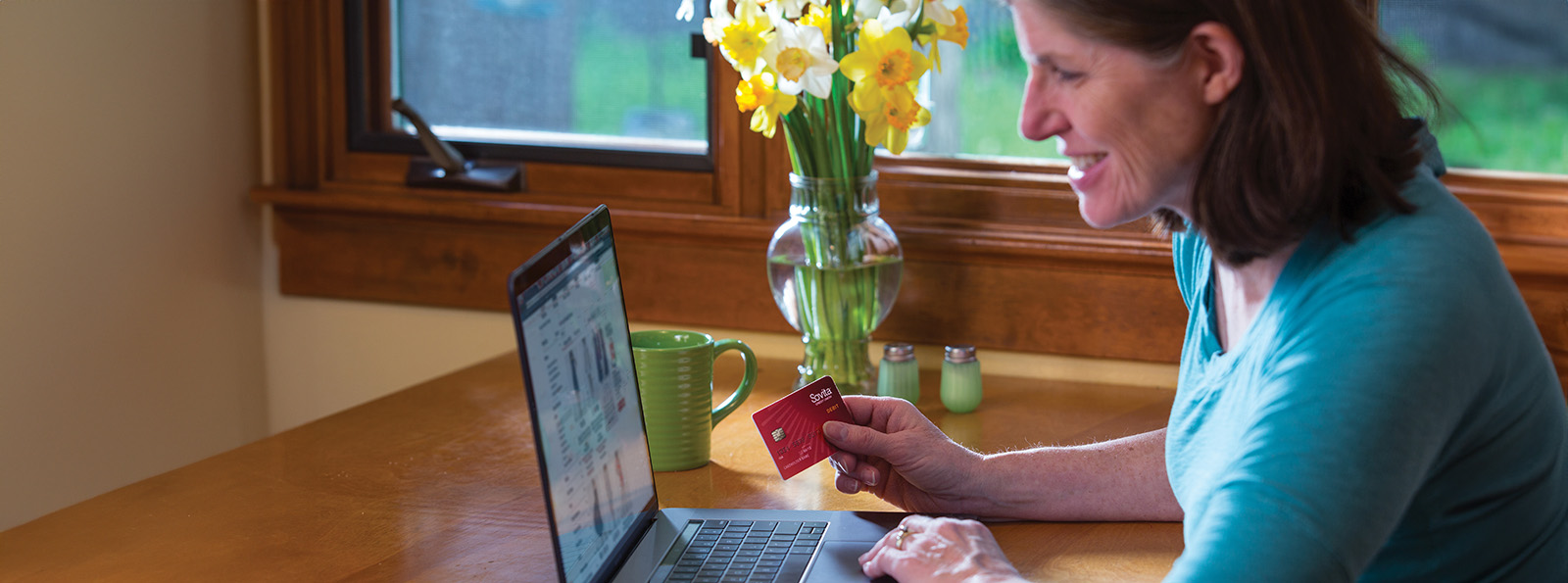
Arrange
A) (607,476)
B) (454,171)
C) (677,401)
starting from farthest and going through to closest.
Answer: (454,171) < (677,401) < (607,476)

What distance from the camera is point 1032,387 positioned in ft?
5.90

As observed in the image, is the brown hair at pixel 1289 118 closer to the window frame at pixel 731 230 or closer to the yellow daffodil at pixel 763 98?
the yellow daffodil at pixel 763 98

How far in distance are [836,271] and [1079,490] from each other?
495 mm

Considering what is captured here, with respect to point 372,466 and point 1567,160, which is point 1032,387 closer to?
point 1567,160

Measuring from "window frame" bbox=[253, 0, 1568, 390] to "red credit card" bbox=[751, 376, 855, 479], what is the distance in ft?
2.15

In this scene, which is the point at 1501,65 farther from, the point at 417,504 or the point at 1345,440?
the point at 417,504

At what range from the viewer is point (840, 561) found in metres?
1.10

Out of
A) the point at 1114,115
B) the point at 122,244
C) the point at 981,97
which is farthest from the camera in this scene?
the point at 122,244

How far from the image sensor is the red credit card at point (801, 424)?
1225mm

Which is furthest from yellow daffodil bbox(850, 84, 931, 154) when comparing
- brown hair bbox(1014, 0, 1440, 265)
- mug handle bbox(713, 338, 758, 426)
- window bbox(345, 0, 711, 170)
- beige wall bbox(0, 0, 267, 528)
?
beige wall bbox(0, 0, 267, 528)

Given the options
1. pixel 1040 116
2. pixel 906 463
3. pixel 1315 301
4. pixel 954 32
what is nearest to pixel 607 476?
pixel 906 463

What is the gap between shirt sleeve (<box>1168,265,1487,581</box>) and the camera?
767mm

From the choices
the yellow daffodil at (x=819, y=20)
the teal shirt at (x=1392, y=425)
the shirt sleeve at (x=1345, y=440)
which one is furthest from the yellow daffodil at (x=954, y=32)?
the shirt sleeve at (x=1345, y=440)

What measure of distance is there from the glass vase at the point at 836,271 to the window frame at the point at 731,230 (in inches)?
9.2
